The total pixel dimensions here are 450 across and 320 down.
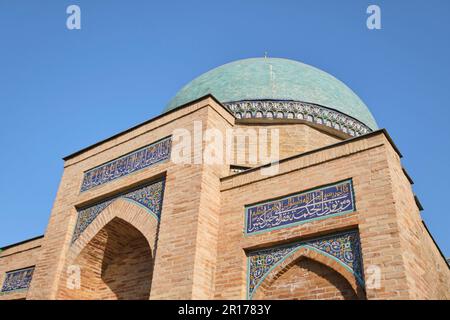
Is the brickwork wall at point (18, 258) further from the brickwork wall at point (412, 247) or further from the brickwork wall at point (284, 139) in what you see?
the brickwork wall at point (412, 247)

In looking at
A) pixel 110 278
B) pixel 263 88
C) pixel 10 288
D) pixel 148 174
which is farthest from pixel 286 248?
pixel 10 288

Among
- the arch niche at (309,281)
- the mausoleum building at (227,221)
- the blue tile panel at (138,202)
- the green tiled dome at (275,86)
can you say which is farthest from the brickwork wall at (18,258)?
the arch niche at (309,281)

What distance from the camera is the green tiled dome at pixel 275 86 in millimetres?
7316

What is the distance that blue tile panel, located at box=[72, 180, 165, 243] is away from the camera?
4816 millimetres

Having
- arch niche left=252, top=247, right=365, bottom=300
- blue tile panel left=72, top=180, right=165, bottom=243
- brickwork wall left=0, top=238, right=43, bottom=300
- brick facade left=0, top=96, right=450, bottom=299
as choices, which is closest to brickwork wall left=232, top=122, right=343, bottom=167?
brick facade left=0, top=96, right=450, bottom=299

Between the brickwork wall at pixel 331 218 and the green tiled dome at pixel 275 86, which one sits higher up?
the green tiled dome at pixel 275 86

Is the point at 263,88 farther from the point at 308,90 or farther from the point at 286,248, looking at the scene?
the point at 286,248

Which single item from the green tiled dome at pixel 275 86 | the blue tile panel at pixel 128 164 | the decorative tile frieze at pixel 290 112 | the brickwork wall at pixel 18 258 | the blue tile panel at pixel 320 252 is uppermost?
the green tiled dome at pixel 275 86

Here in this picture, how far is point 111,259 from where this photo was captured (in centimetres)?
550

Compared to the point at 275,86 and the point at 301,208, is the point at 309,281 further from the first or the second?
the point at 275,86

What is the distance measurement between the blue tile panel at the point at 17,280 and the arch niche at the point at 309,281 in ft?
13.2

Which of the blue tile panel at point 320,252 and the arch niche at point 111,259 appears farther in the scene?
the arch niche at point 111,259

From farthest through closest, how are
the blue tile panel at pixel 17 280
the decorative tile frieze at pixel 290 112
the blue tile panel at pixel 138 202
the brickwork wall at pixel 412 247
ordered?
the decorative tile frieze at pixel 290 112 < the blue tile panel at pixel 17 280 < the blue tile panel at pixel 138 202 < the brickwork wall at pixel 412 247

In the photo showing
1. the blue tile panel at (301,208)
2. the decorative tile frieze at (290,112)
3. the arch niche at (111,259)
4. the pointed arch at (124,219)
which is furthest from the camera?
the decorative tile frieze at (290,112)
